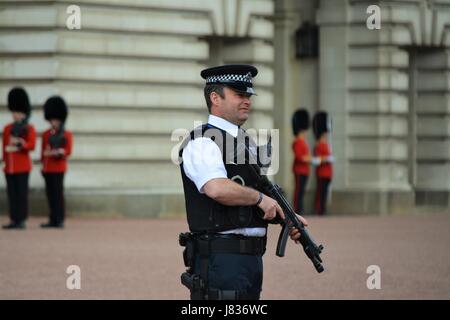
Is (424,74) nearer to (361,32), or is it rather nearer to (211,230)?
(361,32)

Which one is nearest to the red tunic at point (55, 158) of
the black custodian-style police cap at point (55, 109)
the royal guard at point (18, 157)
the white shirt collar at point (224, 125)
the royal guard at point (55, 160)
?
the royal guard at point (55, 160)

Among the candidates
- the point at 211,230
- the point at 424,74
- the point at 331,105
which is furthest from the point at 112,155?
the point at 211,230

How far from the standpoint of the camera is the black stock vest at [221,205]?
6789 mm

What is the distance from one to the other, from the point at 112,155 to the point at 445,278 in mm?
8228

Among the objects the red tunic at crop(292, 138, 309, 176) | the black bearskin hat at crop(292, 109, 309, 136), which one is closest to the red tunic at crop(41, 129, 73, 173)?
the red tunic at crop(292, 138, 309, 176)

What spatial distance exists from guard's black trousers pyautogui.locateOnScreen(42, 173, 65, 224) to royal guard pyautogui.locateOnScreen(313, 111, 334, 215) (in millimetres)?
5702

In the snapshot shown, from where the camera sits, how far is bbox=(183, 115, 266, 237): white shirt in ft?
21.9

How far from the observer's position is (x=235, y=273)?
267 inches

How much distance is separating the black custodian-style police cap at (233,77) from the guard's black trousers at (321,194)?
15.2m

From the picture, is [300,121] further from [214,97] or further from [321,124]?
[214,97]

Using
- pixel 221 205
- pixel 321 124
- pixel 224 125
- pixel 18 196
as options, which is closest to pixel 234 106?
pixel 224 125

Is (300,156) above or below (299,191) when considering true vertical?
above

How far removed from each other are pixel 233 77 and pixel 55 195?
10.4m
